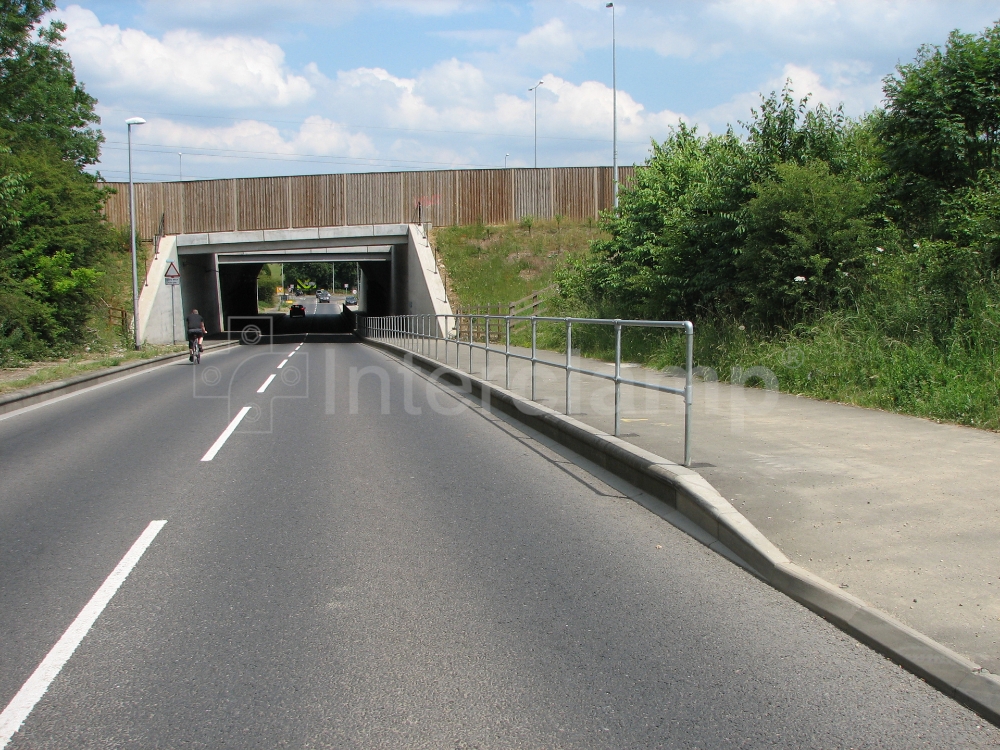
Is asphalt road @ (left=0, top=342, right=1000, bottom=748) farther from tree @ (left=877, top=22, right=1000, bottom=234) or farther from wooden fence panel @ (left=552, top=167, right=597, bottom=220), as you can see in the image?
wooden fence panel @ (left=552, top=167, right=597, bottom=220)

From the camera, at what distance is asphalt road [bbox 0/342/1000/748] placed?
3.31 m

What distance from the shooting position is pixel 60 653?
3.95 meters

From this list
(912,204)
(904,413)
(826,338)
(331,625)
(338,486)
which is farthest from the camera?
(912,204)

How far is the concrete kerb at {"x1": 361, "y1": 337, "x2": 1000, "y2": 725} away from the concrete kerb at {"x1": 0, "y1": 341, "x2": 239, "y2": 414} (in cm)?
956

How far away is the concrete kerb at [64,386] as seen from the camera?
46.8 ft

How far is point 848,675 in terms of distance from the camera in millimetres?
3697

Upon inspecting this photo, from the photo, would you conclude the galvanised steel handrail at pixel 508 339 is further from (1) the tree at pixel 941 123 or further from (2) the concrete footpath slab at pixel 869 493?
(1) the tree at pixel 941 123

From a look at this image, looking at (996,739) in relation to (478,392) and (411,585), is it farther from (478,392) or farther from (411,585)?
(478,392)

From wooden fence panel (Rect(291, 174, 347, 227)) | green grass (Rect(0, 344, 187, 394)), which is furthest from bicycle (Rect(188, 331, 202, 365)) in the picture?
wooden fence panel (Rect(291, 174, 347, 227))

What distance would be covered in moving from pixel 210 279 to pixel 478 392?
137ft

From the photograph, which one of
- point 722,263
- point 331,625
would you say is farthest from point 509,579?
point 722,263

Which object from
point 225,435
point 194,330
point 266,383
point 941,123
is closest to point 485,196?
point 194,330

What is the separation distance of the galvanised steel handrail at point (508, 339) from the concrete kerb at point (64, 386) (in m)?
7.66

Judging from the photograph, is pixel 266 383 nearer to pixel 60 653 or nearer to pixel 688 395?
pixel 688 395
